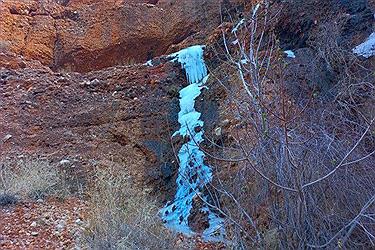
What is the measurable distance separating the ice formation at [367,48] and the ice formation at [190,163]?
2.52 meters

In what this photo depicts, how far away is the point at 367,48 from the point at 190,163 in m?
3.14

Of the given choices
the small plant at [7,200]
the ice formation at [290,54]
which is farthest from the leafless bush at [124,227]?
the ice formation at [290,54]

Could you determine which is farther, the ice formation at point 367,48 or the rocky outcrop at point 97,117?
the rocky outcrop at point 97,117

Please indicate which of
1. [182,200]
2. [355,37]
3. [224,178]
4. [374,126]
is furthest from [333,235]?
[355,37]

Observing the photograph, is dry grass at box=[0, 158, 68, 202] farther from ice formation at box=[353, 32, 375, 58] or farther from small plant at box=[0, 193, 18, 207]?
ice formation at box=[353, 32, 375, 58]

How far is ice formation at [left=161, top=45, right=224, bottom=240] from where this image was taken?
16.0ft

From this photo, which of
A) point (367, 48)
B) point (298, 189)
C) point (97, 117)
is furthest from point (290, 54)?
point (298, 189)

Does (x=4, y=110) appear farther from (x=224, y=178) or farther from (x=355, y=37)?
(x=355, y=37)

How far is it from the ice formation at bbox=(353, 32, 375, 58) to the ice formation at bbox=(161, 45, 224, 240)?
2.52 meters

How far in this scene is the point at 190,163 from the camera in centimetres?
600

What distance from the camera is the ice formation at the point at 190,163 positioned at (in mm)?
4879

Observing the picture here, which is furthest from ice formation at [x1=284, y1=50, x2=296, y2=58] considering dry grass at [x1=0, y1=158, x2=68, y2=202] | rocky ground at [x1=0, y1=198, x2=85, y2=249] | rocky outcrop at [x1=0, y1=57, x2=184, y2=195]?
rocky ground at [x1=0, y1=198, x2=85, y2=249]

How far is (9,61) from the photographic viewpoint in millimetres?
10500

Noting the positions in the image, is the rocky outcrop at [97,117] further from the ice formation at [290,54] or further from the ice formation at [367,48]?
the ice formation at [367,48]
